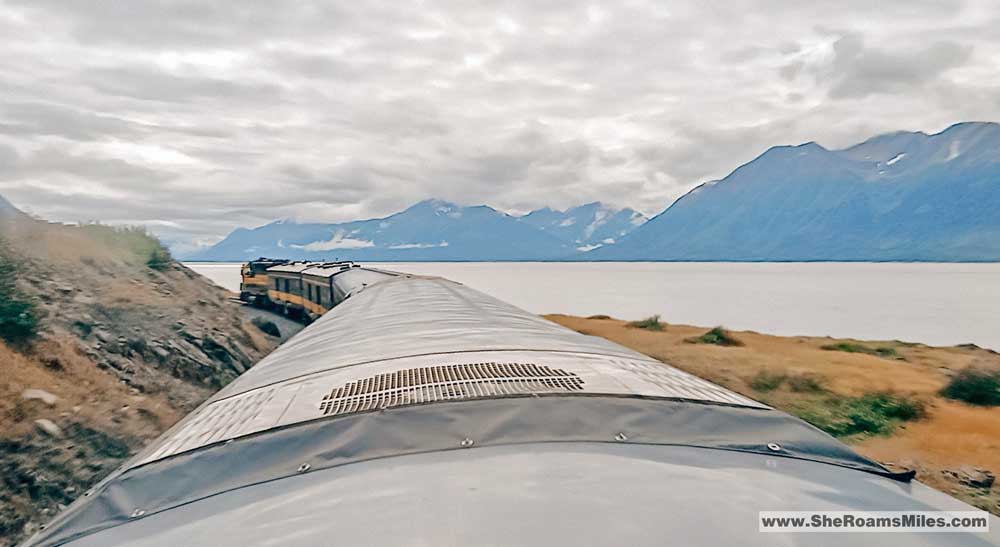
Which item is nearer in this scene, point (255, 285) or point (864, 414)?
point (864, 414)

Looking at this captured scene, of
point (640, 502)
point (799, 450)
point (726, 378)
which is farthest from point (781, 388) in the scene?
point (640, 502)

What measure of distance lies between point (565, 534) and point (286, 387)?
2688 millimetres

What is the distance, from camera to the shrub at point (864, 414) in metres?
12.0

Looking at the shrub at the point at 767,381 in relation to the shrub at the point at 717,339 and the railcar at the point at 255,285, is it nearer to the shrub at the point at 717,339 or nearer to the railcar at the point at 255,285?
the shrub at the point at 717,339

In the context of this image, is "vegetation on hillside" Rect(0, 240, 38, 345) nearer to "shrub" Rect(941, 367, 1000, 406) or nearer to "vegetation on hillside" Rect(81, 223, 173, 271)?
"vegetation on hillside" Rect(81, 223, 173, 271)

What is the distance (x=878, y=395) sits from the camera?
14.3 metres

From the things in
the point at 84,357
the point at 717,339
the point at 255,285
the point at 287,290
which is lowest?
the point at 717,339

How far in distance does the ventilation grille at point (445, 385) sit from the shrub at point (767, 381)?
13.2 metres

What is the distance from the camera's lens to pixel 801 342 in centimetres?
2805

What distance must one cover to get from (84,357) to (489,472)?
11.2m

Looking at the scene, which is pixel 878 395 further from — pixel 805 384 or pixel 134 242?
pixel 134 242

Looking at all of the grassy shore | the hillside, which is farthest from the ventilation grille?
the hillside

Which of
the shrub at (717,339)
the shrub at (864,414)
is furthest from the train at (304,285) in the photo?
the shrub at (717,339)

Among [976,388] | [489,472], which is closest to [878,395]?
[976,388]
